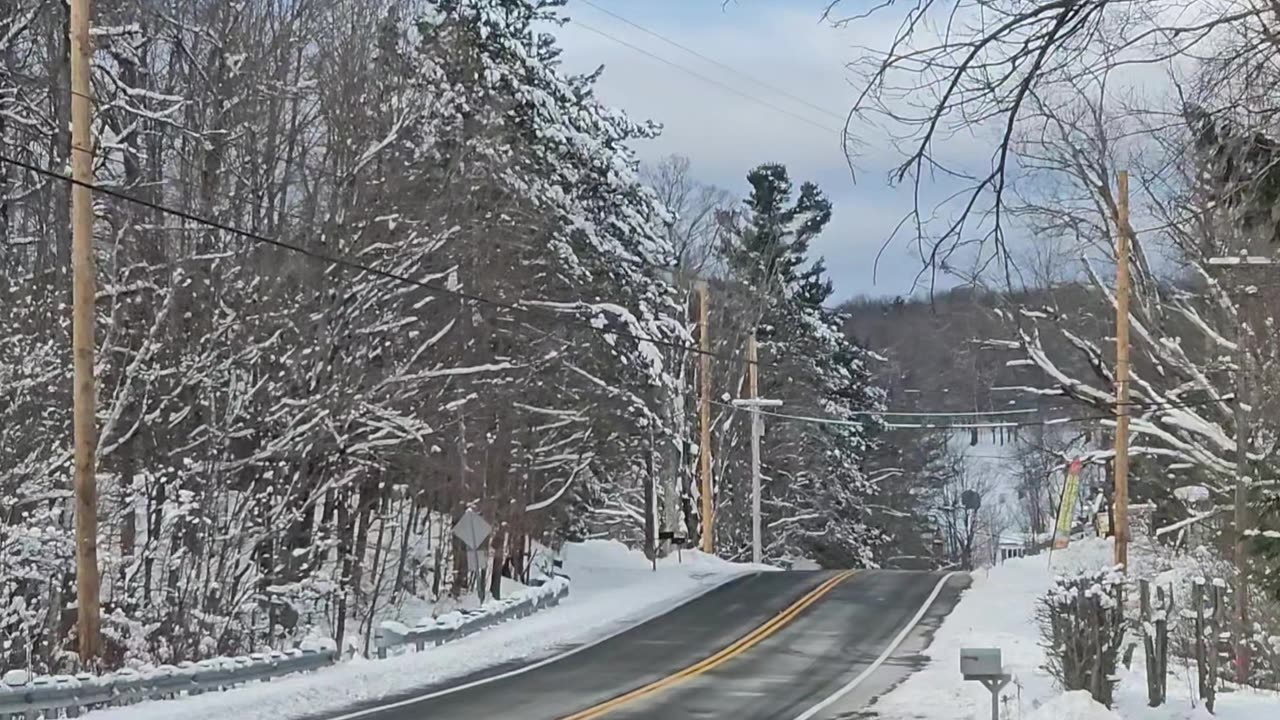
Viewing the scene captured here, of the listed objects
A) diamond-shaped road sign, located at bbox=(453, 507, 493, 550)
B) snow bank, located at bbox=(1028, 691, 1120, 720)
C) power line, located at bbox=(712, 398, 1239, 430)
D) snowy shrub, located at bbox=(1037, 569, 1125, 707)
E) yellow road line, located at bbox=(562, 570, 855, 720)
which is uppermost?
power line, located at bbox=(712, 398, 1239, 430)

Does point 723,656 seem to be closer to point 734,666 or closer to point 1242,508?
point 734,666

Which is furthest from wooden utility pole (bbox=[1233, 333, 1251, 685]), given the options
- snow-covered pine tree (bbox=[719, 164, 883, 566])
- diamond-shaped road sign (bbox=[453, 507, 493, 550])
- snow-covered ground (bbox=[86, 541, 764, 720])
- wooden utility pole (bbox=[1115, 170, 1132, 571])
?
snow-covered pine tree (bbox=[719, 164, 883, 566])

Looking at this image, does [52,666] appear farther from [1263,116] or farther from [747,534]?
[747,534]

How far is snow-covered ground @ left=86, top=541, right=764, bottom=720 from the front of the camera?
54.2 feet

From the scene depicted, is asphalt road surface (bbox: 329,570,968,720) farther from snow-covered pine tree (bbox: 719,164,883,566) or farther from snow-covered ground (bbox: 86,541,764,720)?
snow-covered pine tree (bbox: 719,164,883,566)

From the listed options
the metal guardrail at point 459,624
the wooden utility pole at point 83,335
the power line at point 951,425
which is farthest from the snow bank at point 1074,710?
the power line at point 951,425

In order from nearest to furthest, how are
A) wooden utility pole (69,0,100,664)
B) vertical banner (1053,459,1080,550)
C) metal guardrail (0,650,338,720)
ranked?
metal guardrail (0,650,338,720), wooden utility pole (69,0,100,664), vertical banner (1053,459,1080,550)

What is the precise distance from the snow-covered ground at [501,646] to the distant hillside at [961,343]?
25.8 feet

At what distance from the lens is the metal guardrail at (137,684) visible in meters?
14.5

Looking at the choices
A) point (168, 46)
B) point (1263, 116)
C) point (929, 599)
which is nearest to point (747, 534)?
point (929, 599)

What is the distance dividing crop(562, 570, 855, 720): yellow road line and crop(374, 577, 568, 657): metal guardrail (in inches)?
160

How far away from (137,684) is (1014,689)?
10.2 meters

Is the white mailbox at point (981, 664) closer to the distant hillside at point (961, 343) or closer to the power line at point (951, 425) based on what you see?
the distant hillside at point (961, 343)

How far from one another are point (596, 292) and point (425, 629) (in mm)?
11688
